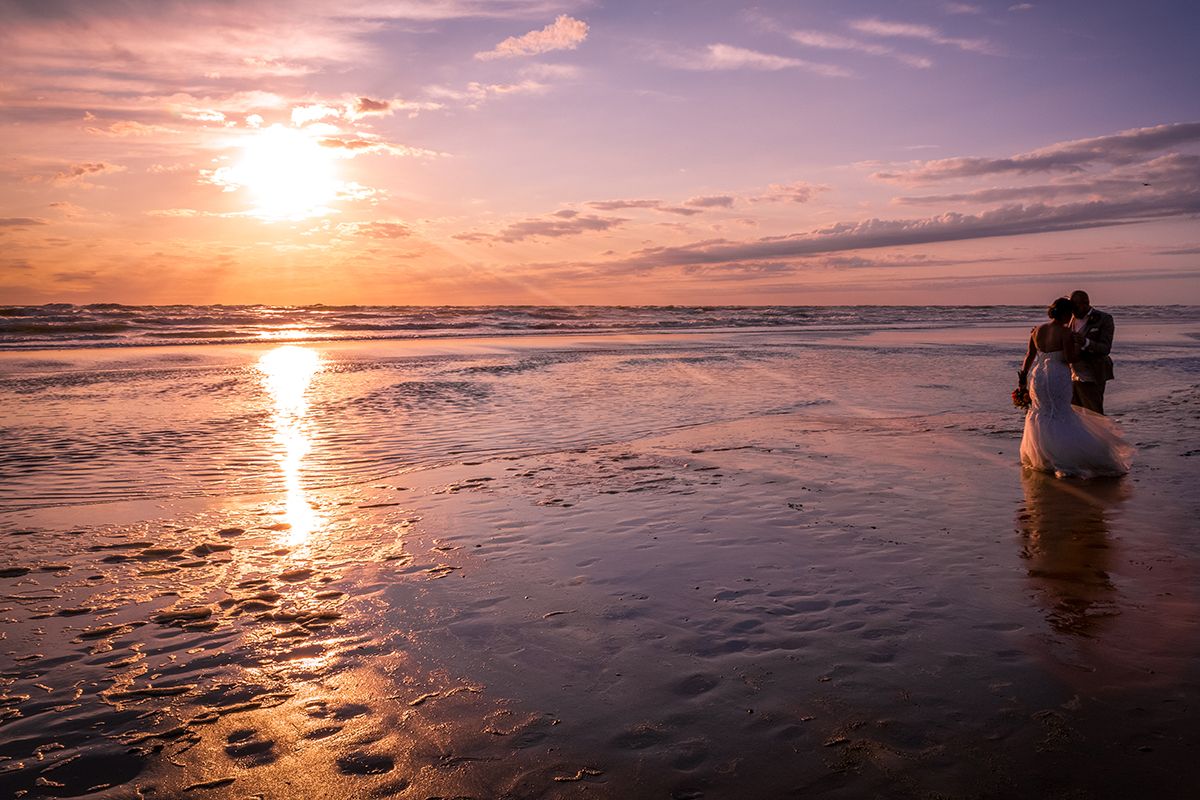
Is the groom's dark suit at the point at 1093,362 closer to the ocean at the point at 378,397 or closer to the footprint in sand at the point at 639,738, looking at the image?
the ocean at the point at 378,397

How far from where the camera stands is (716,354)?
1211 inches

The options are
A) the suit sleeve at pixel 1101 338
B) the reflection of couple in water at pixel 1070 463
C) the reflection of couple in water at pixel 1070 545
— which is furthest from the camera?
the suit sleeve at pixel 1101 338

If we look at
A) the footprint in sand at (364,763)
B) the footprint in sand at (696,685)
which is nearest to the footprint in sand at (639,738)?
the footprint in sand at (696,685)

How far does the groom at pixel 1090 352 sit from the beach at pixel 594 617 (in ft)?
3.51

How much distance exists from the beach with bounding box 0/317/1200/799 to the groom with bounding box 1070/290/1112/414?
1.07 metres

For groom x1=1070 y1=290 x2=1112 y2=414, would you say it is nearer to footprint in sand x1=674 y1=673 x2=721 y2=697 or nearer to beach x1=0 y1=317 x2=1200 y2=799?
beach x1=0 y1=317 x2=1200 y2=799

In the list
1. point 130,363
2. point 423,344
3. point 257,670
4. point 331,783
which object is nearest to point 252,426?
point 257,670

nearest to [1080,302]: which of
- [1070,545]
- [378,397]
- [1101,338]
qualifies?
[1101,338]

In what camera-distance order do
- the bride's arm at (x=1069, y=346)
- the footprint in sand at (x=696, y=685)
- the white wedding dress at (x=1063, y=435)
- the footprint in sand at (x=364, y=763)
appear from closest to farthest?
the footprint in sand at (x=364, y=763) < the footprint in sand at (x=696, y=685) < the white wedding dress at (x=1063, y=435) < the bride's arm at (x=1069, y=346)

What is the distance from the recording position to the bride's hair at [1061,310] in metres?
9.81

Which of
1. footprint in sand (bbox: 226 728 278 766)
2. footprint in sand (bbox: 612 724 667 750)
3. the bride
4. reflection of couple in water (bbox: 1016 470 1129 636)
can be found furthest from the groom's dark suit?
footprint in sand (bbox: 226 728 278 766)

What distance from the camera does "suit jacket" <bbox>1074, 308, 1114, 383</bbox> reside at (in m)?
10.6

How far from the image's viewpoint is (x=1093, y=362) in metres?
10.9

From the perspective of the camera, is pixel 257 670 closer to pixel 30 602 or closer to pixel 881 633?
pixel 30 602
